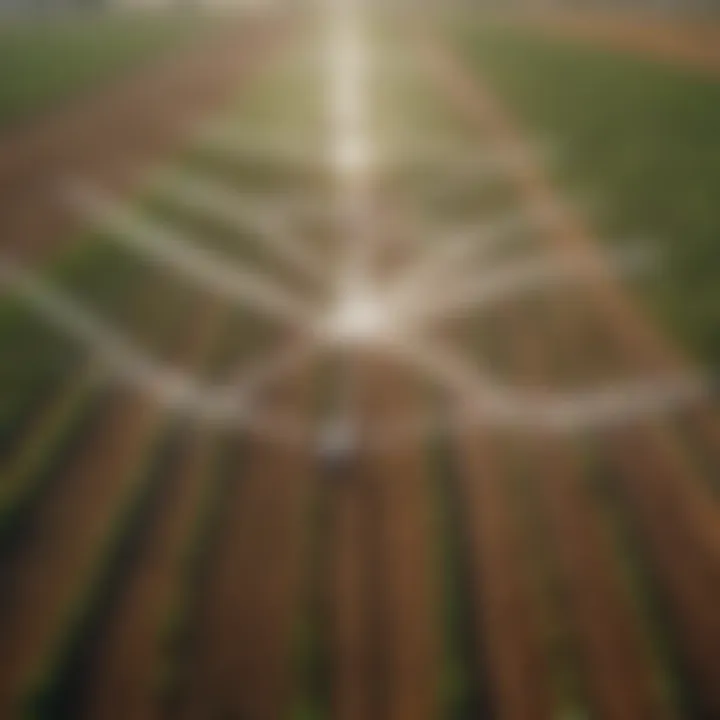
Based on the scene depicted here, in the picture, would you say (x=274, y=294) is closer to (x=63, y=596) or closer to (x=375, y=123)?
(x=63, y=596)

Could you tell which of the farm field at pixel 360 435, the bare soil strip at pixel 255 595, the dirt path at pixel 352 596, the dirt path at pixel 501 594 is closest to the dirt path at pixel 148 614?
the farm field at pixel 360 435

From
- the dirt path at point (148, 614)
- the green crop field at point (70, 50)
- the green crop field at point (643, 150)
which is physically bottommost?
the dirt path at point (148, 614)

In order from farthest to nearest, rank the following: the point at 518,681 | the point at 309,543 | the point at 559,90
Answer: the point at 559,90 < the point at 309,543 < the point at 518,681

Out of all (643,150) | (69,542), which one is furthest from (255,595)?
(643,150)

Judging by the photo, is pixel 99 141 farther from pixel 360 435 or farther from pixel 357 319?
pixel 360 435

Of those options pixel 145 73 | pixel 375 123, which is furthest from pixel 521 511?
pixel 145 73

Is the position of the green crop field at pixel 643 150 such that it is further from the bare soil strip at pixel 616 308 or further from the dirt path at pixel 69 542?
the dirt path at pixel 69 542

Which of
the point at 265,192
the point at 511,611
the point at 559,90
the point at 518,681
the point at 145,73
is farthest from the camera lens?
the point at 145,73
